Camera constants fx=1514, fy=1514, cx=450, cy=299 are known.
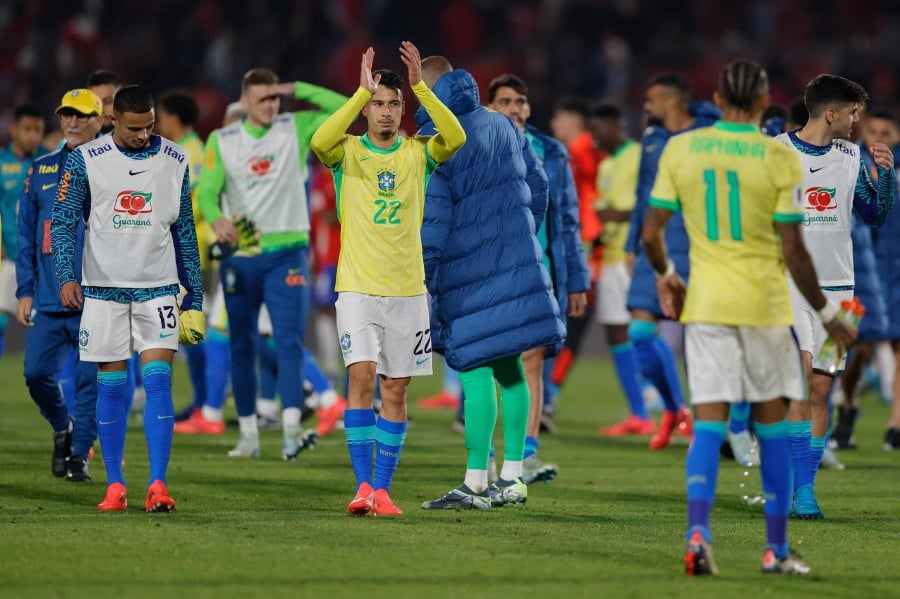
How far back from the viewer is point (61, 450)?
9.52 metres

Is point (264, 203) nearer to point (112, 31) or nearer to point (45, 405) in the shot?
point (45, 405)

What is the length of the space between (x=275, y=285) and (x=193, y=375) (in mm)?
2802

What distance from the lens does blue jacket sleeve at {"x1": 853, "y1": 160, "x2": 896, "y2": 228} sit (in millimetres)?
8047

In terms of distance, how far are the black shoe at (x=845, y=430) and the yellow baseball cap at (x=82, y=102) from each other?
650 centimetres

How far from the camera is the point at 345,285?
7770 mm

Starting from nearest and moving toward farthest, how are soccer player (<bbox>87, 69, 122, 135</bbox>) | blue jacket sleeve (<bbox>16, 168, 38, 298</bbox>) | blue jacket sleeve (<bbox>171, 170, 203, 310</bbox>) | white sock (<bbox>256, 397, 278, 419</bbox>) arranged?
blue jacket sleeve (<bbox>171, 170, 203, 310</bbox>) < blue jacket sleeve (<bbox>16, 168, 38, 298</bbox>) < soccer player (<bbox>87, 69, 122, 135</bbox>) < white sock (<bbox>256, 397, 278, 419</bbox>)

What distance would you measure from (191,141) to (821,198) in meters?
6.03

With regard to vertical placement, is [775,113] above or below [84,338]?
above

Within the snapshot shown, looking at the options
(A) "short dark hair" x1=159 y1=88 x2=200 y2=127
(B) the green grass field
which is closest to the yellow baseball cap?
(B) the green grass field

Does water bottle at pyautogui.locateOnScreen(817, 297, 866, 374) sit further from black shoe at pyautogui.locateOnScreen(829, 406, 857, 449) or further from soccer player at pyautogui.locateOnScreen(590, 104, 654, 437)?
soccer player at pyautogui.locateOnScreen(590, 104, 654, 437)

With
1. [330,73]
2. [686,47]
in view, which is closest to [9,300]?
[330,73]

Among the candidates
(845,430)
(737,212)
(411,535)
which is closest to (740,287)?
(737,212)

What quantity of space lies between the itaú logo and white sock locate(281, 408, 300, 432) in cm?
416

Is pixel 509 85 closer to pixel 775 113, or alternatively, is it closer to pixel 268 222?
pixel 268 222
